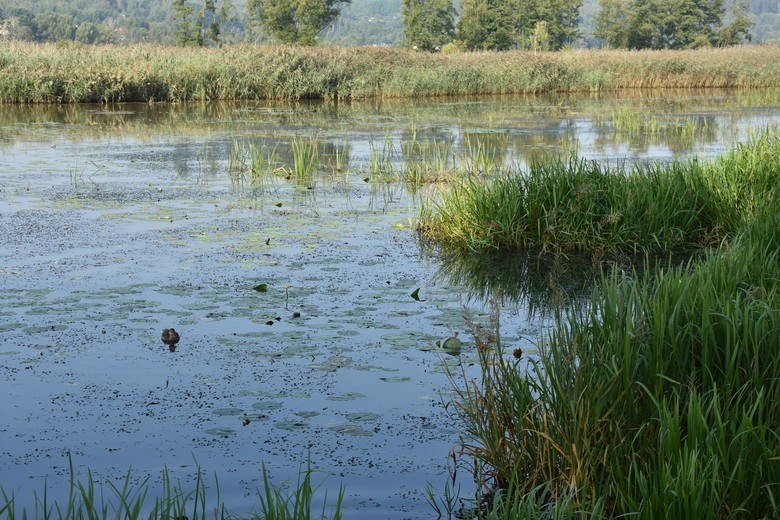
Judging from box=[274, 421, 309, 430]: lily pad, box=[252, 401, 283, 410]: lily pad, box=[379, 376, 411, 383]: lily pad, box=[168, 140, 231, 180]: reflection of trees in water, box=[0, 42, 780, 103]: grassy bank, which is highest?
box=[0, 42, 780, 103]: grassy bank

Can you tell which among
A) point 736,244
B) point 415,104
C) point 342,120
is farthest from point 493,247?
point 415,104

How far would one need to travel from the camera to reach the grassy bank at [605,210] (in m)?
7.51

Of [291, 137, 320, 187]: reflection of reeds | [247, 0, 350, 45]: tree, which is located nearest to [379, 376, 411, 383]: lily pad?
[291, 137, 320, 187]: reflection of reeds

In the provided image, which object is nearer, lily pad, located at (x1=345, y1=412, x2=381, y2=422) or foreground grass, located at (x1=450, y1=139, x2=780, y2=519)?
foreground grass, located at (x1=450, y1=139, x2=780, y2=519)

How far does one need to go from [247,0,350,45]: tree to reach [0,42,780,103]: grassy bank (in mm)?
21781

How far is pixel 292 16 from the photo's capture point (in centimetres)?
5403

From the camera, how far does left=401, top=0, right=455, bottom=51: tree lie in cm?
5580

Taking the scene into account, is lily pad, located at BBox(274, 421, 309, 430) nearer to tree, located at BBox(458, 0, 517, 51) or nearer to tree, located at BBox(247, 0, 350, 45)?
tree, located at BBox(247, 0, 350, 45)

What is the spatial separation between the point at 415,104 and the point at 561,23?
36400mm

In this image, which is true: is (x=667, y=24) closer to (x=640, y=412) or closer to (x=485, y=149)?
(x=485, y=149)

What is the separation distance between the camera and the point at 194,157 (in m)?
13.2

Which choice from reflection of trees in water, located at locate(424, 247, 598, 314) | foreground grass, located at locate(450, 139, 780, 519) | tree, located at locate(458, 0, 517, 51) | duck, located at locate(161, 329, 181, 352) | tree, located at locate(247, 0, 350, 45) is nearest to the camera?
foreground grass, located at locate(450, 139, 780, 519)

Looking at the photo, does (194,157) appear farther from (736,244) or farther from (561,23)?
(561,23)

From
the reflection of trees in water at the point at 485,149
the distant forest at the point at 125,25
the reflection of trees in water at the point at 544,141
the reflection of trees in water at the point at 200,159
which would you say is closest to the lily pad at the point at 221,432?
the reflection of trees in water at the point at 485,149
